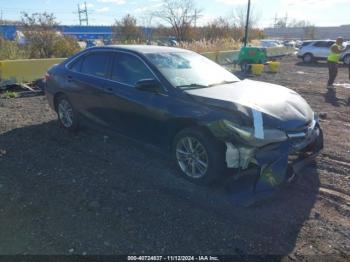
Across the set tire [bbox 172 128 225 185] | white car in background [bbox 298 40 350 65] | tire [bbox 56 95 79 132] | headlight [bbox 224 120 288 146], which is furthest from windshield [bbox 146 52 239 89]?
white car in background [bbox 298 40 350 65]

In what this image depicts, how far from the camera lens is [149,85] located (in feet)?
14.3

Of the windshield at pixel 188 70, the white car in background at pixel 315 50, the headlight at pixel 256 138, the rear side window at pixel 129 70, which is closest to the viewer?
the headlight at pixel 256 138

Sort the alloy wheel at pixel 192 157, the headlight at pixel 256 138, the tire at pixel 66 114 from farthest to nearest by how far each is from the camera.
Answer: the tire at pixel 66 114, the alloy wheel at pixel 192 157, the headlight at pixel 256 138

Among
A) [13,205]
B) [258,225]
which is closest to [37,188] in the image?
[13,205]

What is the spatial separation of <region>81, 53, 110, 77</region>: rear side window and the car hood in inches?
68.5

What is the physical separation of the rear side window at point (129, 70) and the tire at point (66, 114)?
4.68 feet

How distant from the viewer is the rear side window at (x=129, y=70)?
185 inches

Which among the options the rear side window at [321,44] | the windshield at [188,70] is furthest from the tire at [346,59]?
the windshield at [188,70]

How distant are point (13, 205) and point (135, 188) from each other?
4.56 ft

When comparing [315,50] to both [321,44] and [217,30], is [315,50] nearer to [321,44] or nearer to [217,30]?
[321,44]

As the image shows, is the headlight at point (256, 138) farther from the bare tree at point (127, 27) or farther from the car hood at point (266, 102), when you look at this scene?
the bare tree at point (127, 27)

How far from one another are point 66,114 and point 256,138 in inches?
157

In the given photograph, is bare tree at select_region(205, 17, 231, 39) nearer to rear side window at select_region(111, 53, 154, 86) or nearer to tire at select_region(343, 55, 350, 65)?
tire at select_region(343, 55, 350, 65)

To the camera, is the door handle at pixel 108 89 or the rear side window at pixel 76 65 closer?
the door handle at pixel 108 89
